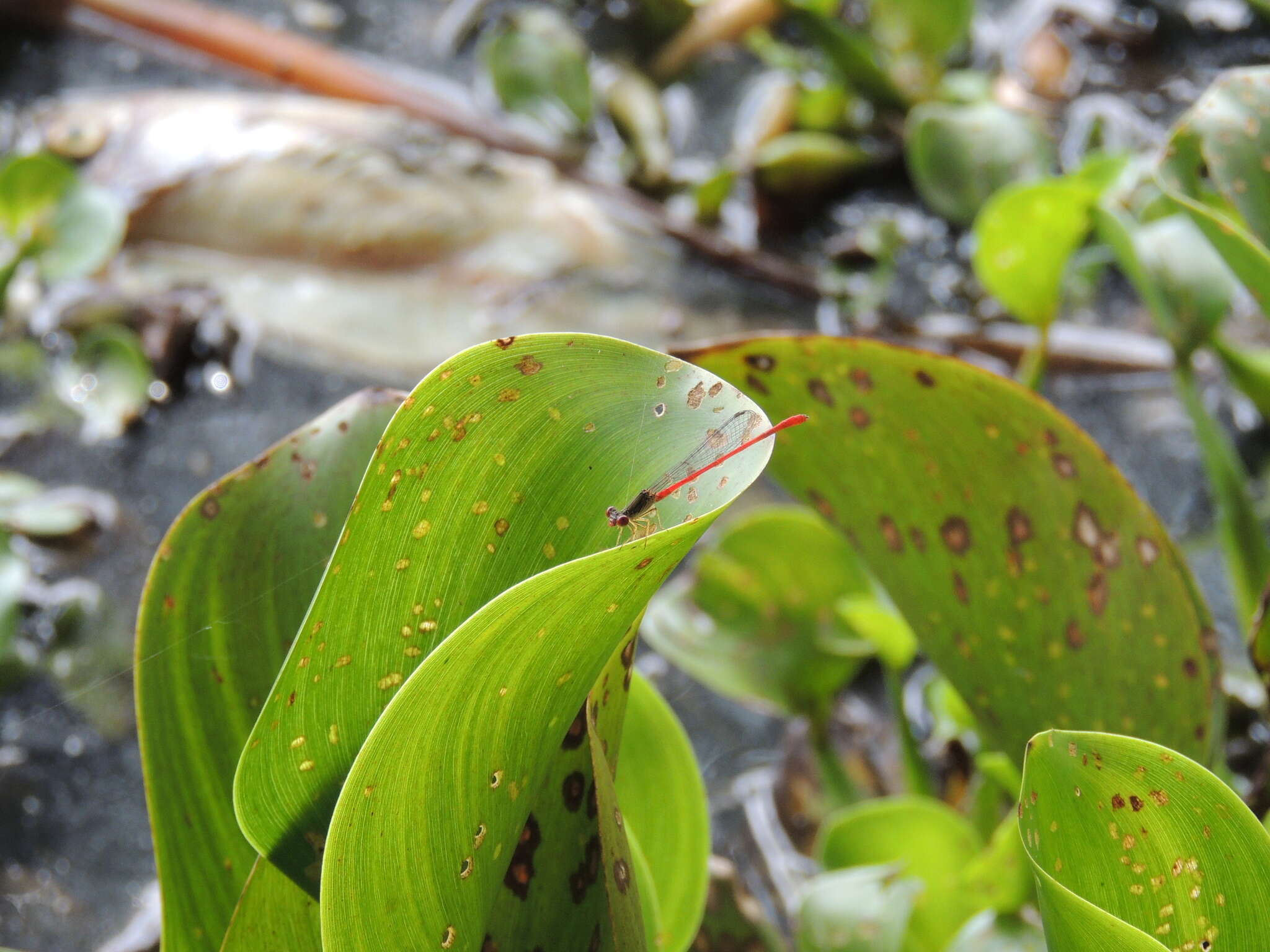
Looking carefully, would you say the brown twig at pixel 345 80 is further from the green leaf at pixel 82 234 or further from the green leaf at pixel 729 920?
the green leaf at pixel 729 920

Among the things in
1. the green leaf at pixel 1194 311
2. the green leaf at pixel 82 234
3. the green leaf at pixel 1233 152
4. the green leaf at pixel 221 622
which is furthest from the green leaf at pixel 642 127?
the green leaf at pixel 221 622

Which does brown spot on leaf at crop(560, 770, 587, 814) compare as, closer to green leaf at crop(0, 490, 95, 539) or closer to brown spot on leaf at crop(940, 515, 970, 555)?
brown spot on leaf at crop(940, 515, 970, 555)

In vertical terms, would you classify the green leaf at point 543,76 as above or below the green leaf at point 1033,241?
below

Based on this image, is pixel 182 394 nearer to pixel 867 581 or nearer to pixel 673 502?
pixel 867 581

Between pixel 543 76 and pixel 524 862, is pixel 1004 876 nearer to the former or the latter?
pixel 524 862

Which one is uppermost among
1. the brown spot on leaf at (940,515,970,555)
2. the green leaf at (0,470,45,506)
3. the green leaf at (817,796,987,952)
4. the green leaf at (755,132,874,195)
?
the brown spot on leaf at (940,515,970,555)

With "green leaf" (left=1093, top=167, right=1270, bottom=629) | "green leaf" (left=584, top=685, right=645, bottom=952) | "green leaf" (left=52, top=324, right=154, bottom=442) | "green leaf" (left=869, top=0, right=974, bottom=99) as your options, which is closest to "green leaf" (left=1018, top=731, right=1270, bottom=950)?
"green leaf" (left=584, top=685, right=645, bottom=952)

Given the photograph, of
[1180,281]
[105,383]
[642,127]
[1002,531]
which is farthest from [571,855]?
[642,127]
